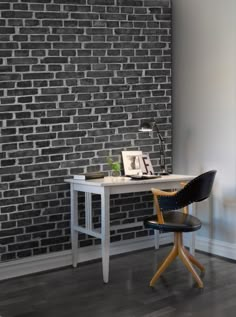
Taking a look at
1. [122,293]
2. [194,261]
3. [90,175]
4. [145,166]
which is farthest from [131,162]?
[122,293]

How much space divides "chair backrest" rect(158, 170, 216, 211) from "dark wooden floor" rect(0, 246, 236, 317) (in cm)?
61

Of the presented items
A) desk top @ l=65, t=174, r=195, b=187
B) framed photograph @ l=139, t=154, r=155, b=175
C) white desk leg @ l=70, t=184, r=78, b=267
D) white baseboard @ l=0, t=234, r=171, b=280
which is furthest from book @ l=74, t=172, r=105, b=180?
white baseboard @ l=0, t=234, r=171, b=280

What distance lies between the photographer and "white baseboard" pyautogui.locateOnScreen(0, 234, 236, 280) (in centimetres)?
442

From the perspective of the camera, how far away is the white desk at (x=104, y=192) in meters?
4.20

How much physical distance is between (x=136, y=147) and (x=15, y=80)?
4.44 ft

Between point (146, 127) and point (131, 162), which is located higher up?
point (146, 127)

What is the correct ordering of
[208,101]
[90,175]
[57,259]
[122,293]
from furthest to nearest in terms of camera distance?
1. [208,101]
2. [57,259]
3. [90,175]
4. [122,293]

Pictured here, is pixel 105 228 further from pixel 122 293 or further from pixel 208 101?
pixel 208 101

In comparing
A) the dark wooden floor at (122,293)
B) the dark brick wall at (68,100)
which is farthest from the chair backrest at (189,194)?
the dark brick wall at (68,100)

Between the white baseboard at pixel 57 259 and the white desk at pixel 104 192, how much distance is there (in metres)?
0.12

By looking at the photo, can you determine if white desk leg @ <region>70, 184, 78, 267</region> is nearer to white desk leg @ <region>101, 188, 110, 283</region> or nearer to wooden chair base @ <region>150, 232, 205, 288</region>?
white desk leg @ <region>101, 188, 110, 283</region>

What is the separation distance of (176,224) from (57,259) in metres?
1.19

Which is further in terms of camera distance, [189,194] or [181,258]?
[181,258]

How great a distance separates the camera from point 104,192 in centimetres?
420
